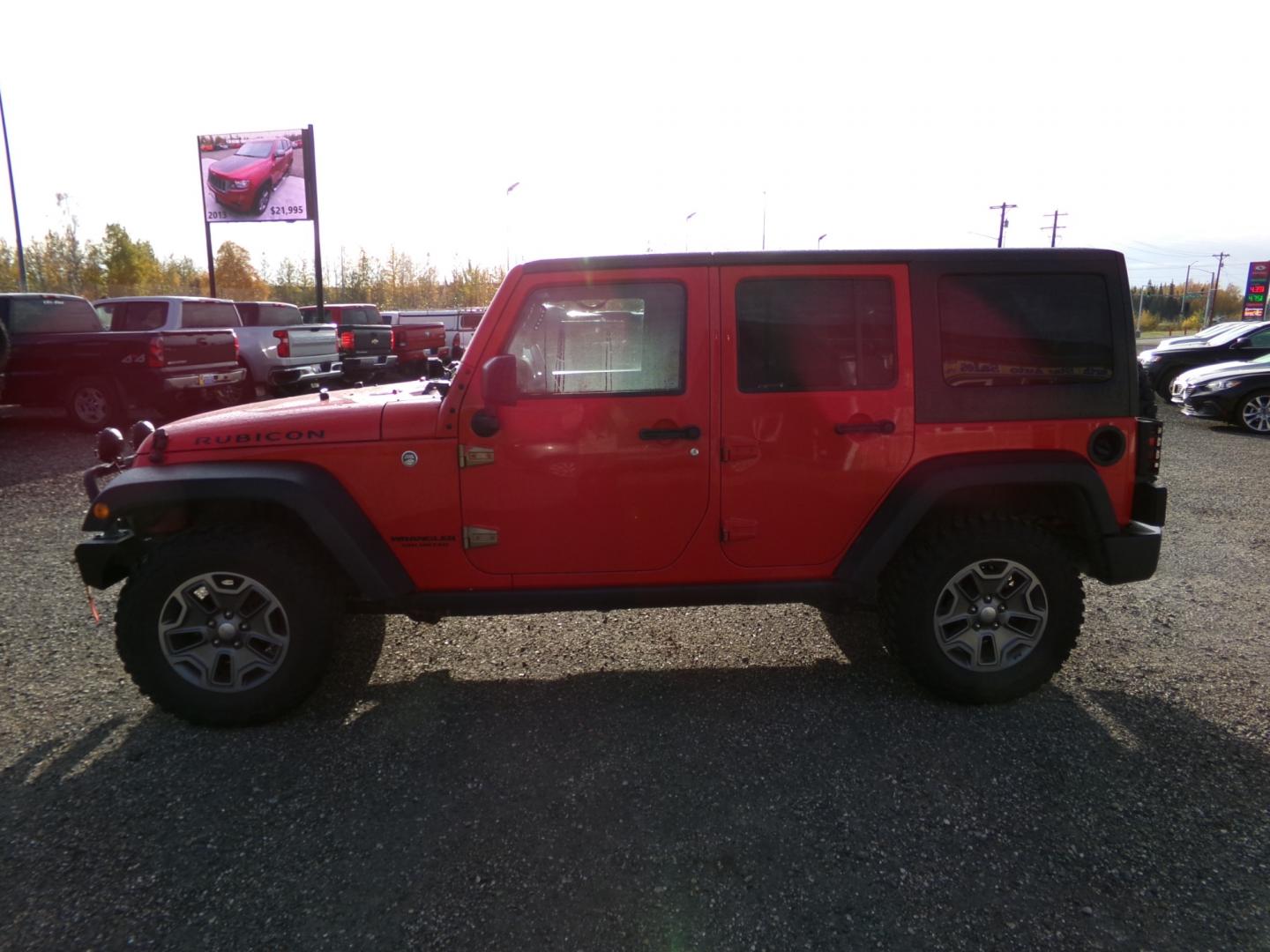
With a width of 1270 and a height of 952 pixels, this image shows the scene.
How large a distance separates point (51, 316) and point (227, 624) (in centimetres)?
1050

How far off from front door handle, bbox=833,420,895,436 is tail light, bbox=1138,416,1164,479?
110 cm

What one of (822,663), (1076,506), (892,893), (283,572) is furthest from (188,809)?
(1076,506)

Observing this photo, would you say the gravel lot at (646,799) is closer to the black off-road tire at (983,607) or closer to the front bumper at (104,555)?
the black off-road tire at (983,607)

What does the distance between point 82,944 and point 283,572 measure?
4.62 ft

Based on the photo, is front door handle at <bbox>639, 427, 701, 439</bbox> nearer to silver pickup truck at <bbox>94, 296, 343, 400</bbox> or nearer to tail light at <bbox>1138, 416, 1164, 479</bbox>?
tail light at <bbox>1138, 416, 1164, 479</bbox>

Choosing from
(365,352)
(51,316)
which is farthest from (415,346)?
(51,316)

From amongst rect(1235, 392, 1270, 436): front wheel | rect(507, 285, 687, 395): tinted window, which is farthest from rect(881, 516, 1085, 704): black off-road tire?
rect(1235, 392, 1270, 436): front wheel

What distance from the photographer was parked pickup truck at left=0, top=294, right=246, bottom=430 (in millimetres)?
10750

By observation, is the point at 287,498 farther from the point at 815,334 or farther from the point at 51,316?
the point at 51,316

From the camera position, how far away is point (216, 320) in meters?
13.2

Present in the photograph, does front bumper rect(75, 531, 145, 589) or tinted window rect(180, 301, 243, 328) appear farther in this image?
tinted window rect(180, 301, 243, 328)

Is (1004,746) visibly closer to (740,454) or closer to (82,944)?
(740,454)

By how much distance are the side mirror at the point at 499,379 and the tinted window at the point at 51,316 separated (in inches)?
422

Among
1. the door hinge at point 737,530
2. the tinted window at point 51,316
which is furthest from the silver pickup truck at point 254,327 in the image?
the door hinge at point 737,530
